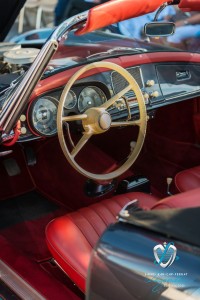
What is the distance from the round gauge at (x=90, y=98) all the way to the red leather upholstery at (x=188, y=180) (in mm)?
669

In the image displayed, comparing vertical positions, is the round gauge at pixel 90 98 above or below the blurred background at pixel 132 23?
below

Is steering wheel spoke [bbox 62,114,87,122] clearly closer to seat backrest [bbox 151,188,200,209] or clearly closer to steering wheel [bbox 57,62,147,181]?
steering wheel [bbox 57,62,147,181]

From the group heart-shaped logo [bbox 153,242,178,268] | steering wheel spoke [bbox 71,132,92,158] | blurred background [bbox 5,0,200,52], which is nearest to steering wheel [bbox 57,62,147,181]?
steering wheel spoke [bbox 71,132,92,158]

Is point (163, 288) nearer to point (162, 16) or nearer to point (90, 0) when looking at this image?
point (162, 16)

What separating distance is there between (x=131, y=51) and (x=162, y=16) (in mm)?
261

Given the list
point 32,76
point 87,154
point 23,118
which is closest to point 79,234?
point 23,118

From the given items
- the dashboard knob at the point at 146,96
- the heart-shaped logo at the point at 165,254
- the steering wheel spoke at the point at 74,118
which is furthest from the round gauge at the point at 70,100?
the heart-shaped logo at the point at 165,254

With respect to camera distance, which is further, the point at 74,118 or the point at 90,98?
the point at 90,98

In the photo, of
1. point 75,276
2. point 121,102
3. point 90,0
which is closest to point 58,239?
point 75,276

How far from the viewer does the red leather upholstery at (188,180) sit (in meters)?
2.72

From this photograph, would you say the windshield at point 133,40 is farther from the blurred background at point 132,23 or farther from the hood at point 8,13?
the hood at point 8,13

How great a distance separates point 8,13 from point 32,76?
1320mm

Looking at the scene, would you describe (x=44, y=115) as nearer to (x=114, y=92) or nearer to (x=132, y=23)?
(x=114, y=92)

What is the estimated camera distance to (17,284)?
6.35 ft
